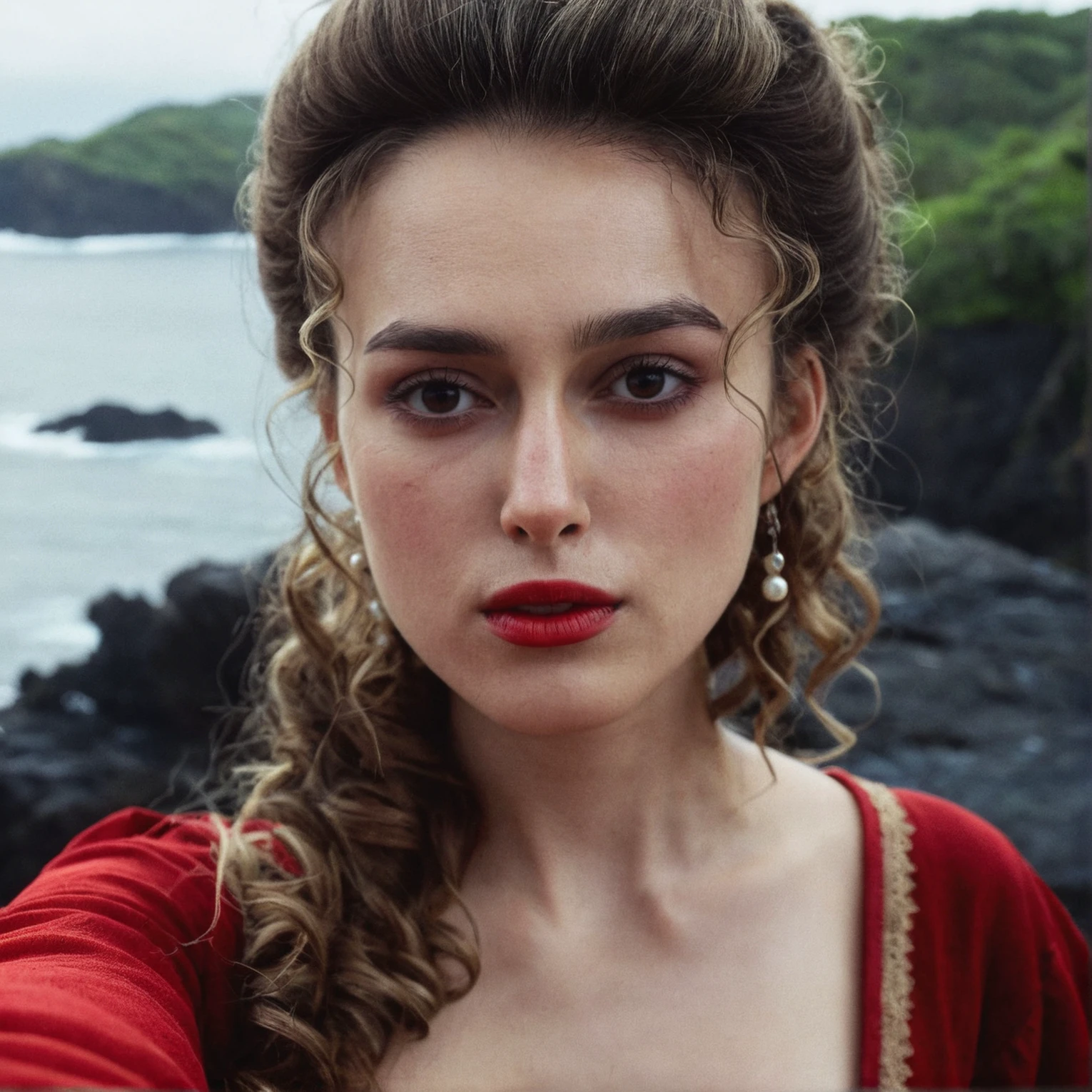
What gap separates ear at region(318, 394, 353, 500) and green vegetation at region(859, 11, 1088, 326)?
1329 millimetres

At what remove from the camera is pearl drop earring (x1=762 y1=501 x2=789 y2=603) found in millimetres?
1574

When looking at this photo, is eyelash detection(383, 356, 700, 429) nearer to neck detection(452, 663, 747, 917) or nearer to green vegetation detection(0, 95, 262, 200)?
neck detection(452, 663, 747, 917)

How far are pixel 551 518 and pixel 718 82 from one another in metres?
0.52

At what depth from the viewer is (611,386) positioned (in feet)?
4.32

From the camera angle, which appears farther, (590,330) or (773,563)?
(773,563)

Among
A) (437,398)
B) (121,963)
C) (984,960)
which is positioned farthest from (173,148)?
(984,960)

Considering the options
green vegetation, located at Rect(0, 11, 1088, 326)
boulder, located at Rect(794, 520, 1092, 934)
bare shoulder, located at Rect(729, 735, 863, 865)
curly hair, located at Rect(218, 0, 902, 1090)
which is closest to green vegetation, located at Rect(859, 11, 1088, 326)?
green vegetation, located at Rect(0, 11, 1088, 326)

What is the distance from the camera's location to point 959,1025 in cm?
151

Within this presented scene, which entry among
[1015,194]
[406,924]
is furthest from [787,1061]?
[1015,194]

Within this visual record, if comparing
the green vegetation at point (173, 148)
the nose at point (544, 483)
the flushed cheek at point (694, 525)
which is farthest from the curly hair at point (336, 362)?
the green vegetation at point (173, 148)

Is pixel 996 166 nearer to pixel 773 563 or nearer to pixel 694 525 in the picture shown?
pixel 773 563

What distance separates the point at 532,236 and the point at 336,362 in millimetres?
324

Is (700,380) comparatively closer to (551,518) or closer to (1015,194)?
(551,518)

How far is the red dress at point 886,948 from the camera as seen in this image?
1.19 metres
